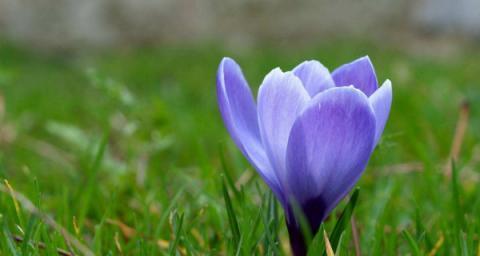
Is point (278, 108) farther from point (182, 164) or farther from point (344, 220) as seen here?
point (182, 164)

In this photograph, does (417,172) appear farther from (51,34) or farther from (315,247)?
(51,34)

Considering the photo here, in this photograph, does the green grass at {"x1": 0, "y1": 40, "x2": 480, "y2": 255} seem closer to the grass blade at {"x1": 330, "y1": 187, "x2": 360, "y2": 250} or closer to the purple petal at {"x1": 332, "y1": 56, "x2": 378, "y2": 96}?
the grass blade at {"x1": 330, "y1": 187, "x2": 360, "y2": 250}

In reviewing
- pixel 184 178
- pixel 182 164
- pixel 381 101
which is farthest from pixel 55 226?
pixel 182 164

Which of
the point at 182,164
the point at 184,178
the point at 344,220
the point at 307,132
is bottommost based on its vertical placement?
the point at 182,164

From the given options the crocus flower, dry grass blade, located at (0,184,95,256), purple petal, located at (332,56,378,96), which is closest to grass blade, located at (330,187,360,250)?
the crocus flower

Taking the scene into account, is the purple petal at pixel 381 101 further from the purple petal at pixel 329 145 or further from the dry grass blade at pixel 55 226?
the dry grass blade at pixel 55 226

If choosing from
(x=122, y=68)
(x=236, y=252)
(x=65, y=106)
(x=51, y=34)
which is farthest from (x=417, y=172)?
(x=51, y=34)
